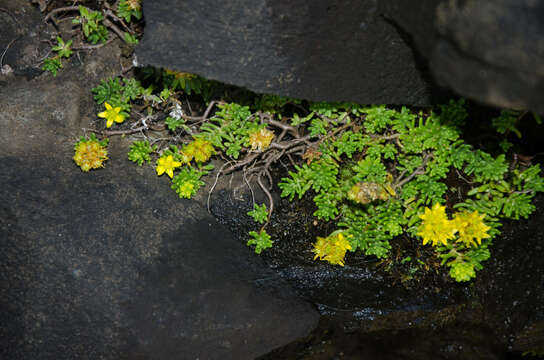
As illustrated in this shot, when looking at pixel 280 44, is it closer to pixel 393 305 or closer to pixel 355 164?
pixel 355 164

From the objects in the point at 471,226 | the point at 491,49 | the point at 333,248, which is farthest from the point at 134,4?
the point at 471,226

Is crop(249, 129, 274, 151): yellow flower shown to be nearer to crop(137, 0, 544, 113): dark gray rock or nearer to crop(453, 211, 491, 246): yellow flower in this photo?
crop(137, 0, 544, 113): dark gray rock

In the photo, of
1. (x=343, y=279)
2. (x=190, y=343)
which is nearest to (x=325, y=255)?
(x=343, y=279)

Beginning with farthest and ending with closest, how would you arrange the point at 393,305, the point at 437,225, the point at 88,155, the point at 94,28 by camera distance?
the point at 393,305
the point at 94,28
the point at 88,155
the point at 437,225

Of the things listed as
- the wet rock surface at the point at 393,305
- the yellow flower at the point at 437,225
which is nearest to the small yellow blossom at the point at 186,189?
the wet rock surface at the point at 393,305

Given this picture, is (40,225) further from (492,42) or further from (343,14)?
(492,42)

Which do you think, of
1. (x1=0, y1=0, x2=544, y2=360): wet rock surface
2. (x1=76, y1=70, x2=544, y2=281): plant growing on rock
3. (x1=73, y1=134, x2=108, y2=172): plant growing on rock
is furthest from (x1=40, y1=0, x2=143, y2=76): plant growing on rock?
(x1=73, y1=134, x2=108, y2=172): plant growing on rock
